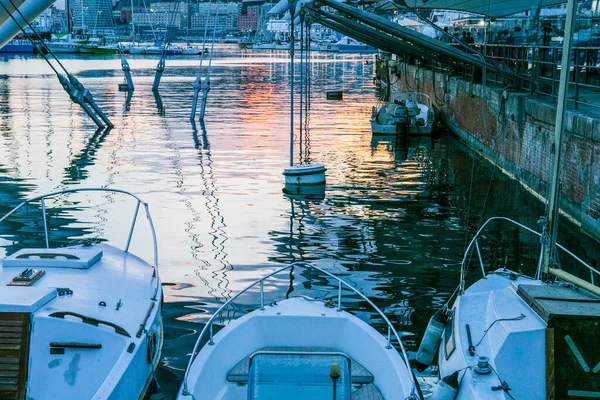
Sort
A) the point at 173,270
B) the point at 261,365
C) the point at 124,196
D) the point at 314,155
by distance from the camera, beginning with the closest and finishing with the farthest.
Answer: the point at 261,365 → the point at 173,270 → the point at 124,196 → the point at 314,155

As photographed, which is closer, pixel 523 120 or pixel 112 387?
pixel 112 387

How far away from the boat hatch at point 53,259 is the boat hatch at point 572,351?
512cm

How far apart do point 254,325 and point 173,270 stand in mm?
5778

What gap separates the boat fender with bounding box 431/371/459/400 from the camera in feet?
23.3

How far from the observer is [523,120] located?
20938mm

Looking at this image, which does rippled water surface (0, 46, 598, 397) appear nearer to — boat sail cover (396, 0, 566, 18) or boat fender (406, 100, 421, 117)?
boat fender (406, 100, 421, 117)

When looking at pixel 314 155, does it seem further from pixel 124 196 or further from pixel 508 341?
pixel 508 341

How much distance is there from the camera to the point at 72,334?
7734 millimetres

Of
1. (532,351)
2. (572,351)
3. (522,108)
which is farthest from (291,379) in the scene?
(522,108)

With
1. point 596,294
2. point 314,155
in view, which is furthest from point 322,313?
point 314,155

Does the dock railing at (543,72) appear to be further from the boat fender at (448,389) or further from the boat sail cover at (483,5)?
the boat fender at (448,389)

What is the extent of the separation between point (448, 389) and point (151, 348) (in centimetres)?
316

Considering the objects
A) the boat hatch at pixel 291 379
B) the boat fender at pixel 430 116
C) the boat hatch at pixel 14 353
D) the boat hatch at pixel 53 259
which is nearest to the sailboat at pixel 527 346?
the boat hatch at pixel 291 379

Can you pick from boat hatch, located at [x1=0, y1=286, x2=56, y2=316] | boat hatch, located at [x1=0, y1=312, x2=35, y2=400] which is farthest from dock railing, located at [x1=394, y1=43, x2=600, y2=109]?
boat hatch, located at [x1=0, y1=312, x2=35, y2=400]
